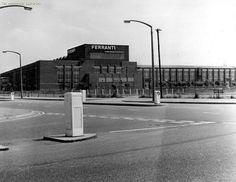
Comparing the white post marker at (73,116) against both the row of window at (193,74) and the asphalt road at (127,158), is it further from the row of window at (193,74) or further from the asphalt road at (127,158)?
the row of window at (193,74)

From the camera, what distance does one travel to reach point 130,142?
10.0 meters

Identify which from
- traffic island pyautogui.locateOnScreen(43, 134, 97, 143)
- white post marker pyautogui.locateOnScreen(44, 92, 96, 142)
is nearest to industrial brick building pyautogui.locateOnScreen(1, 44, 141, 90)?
white post marker pyautogui.locateOnScreen(44, 92, 96, 142)

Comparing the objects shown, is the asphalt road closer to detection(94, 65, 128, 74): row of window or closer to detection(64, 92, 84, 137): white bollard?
detection(64, 92, 84, 137): white bollard

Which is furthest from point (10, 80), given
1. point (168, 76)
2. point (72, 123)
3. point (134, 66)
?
point (72, 123)

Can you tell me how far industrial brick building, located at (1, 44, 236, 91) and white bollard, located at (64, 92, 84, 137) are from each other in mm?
114699

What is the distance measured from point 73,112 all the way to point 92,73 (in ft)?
420

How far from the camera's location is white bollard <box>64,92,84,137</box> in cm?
1111

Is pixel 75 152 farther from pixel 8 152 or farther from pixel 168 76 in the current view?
pixel 168 76

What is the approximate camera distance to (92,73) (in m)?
139

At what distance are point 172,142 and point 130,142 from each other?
1.12 meters

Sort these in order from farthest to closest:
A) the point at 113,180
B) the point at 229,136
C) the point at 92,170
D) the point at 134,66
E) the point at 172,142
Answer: the point at 134,66, the point at 229,136, the point at 172,142, the point at 92,170, the point at 113,180

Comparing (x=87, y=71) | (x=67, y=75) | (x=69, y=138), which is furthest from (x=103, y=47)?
(x=69, y=138)

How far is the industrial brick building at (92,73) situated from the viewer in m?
134

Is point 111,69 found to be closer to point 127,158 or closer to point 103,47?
point 103,47
